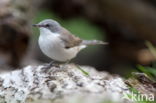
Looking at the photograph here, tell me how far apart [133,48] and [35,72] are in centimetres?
584

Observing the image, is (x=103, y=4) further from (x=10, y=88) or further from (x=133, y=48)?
(x=10, y=88)

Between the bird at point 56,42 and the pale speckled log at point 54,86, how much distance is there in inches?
7.8

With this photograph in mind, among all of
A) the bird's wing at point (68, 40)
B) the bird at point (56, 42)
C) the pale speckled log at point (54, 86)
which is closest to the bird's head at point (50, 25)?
the bird at point (56, 42)

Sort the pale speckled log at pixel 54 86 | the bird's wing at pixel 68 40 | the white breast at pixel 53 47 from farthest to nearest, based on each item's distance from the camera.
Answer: the bird's wing at pixel 68 40, the white breast at pixel 53 47, the pale speckled log at pixel 54 86

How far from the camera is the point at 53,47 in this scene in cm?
477

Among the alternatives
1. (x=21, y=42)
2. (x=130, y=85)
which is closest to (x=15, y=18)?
(x=21, y=42)

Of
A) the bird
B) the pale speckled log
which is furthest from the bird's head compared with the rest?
the pale speckled log

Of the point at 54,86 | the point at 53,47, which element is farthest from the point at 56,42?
the point at 54,86

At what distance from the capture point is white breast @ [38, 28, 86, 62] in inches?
187

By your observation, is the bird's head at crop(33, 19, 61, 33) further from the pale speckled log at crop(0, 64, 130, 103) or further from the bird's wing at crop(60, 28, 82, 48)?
the pale speckled log at crop(0, 64, 130, 103)

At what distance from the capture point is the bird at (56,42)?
15.6 ft

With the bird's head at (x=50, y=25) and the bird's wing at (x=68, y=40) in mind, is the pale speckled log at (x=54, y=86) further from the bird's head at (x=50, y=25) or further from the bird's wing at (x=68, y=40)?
the bird's head at (x=50, y=25)

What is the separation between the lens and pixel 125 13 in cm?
920

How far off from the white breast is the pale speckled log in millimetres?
188
